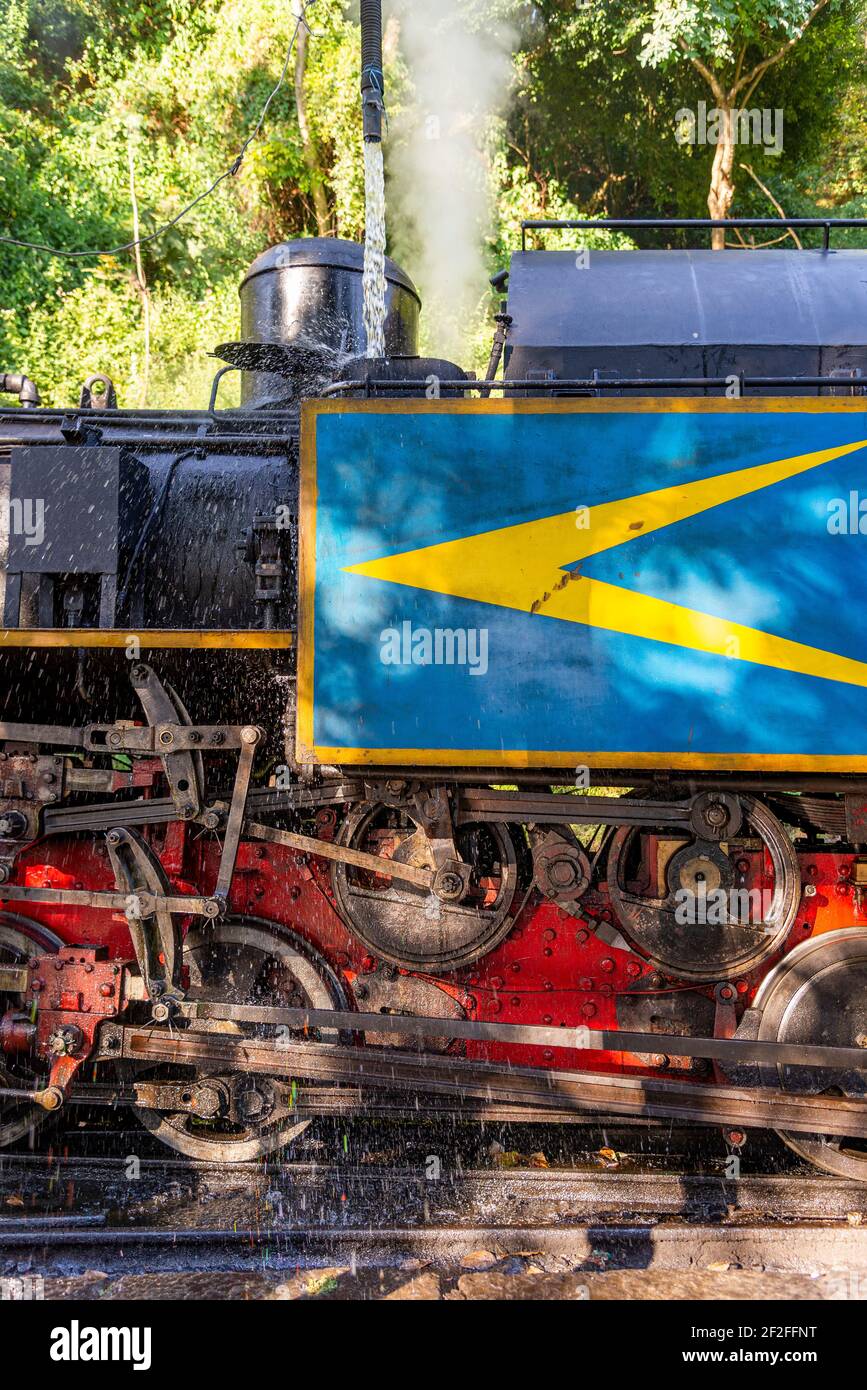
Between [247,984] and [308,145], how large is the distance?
44.9 feet

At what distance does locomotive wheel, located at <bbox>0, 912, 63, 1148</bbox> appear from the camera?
4.14m

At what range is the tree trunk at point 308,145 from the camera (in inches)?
566

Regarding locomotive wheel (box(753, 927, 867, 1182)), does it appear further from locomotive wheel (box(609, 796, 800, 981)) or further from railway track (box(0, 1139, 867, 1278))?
railway track (box(0, 1139, 867, 1278))

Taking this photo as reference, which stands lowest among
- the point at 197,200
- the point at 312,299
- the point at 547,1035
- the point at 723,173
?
the point at 547,1035

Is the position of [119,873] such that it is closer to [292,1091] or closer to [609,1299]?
[292,1091]

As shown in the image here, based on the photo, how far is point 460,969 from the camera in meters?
4.01

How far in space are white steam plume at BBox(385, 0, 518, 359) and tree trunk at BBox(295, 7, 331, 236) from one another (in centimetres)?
99

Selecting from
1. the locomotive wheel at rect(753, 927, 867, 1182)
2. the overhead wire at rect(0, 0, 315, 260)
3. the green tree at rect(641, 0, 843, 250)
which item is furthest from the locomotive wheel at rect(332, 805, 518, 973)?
the green tree at rect(641, 0, 843, 250)

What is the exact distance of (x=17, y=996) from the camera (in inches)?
163

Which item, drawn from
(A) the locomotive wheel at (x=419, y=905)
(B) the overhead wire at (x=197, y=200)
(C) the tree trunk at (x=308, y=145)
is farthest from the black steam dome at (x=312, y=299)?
(C) the tree trunk at (x=308, y=145)

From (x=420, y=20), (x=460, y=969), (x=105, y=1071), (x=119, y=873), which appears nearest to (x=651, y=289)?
(x=460, y=969)

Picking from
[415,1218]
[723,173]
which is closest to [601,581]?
[415,1218]

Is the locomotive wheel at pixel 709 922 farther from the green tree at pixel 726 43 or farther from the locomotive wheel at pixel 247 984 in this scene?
the green tree at pixel 726 43

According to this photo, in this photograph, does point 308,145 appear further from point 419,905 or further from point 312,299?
point 419,905
